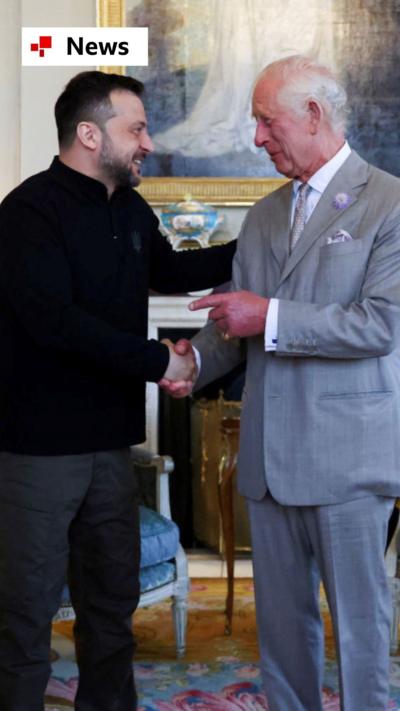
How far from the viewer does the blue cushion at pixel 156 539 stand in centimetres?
392

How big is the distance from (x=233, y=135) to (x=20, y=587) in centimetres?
324

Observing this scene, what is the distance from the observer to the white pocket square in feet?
8.66

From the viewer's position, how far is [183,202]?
5.49 m

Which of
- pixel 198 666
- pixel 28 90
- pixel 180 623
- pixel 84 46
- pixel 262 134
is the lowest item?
pixel 198 666

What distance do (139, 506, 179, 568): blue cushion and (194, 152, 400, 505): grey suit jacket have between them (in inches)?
48.0

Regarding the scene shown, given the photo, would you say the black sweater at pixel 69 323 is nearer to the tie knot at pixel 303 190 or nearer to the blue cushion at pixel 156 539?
the tie knot at pixel 303 190

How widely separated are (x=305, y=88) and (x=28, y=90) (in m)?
3.10

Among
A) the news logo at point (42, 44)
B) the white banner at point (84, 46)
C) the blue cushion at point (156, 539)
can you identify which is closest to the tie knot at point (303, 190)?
the blue cushion at point (156, 539)

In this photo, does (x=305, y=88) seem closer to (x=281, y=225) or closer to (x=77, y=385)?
(x=281, y=225)

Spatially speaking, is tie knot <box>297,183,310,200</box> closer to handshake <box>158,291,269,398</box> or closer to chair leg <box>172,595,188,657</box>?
handshake <box>158,291,269,398</box>

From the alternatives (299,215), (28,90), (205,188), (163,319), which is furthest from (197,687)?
(28,90)

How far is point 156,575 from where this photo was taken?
400 cm

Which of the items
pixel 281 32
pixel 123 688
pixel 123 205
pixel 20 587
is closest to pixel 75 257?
pixel 123 205

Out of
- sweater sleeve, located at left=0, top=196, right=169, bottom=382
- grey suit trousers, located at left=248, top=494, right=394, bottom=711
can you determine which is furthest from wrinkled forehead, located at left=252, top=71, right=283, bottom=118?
grey suit trousers, located at left=248, top=494, right=394, bottom=711
